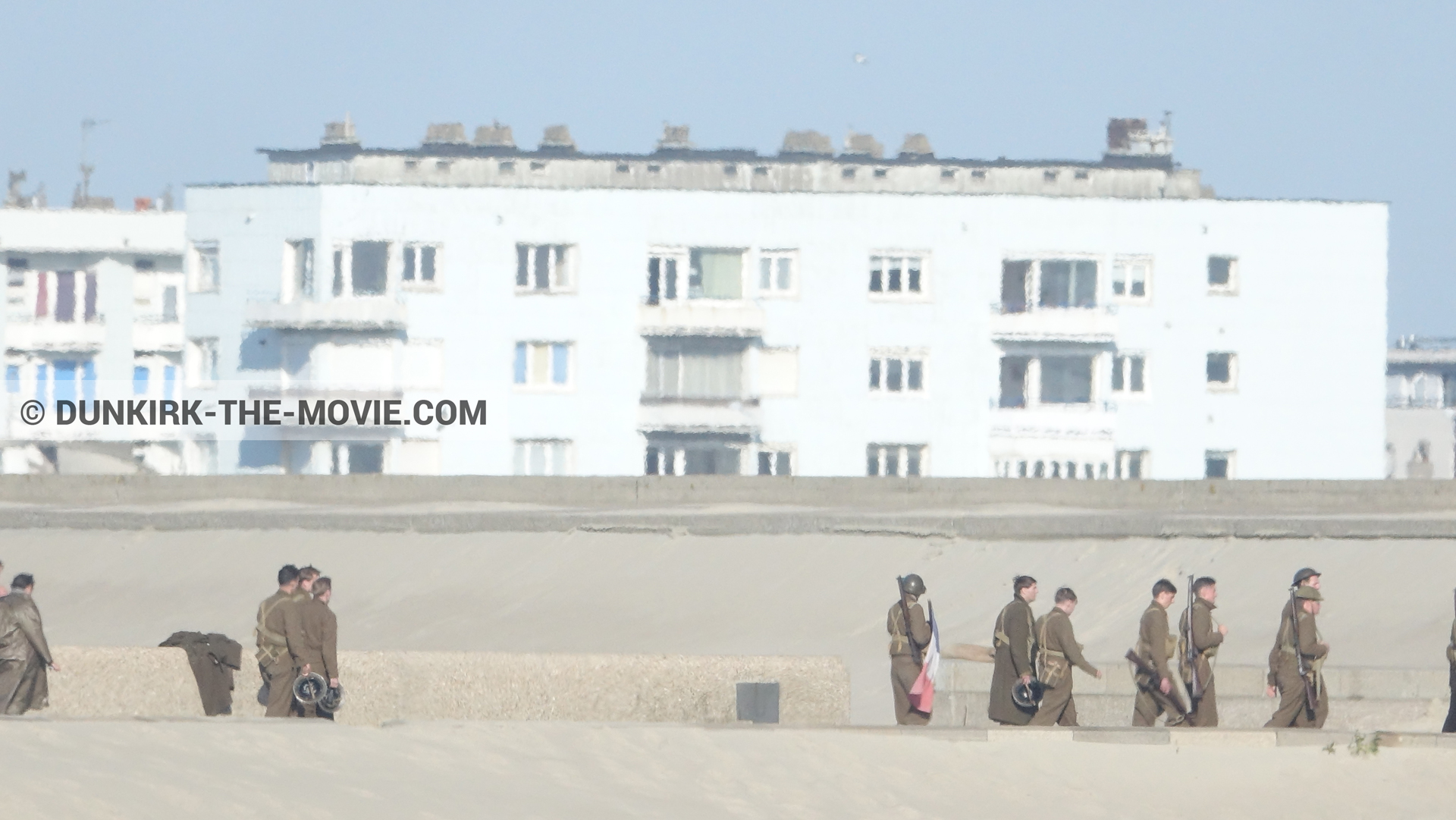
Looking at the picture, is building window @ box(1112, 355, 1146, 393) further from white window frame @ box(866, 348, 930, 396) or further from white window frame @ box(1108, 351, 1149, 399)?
white window frame @ box(866, 348, 930, 396)

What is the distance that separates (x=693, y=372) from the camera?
195ft

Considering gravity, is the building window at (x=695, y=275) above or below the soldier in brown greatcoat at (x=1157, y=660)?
above

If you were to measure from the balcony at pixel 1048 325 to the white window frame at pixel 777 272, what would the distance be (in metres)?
5.04

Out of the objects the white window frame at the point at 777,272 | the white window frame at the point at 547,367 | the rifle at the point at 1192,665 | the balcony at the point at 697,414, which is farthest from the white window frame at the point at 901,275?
the rifle at the point at 1192,665

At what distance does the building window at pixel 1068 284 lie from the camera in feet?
198

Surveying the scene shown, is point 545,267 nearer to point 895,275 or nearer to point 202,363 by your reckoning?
point 895,275

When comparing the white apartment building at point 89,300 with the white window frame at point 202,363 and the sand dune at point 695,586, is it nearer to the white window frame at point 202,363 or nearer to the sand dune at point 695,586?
the white window frame at point 202,363

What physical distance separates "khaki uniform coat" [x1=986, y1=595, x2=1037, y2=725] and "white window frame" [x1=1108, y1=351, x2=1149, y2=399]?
45607 millimetres

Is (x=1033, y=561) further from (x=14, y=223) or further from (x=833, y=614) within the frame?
(x=14, y=223)

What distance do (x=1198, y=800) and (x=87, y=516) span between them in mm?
25381

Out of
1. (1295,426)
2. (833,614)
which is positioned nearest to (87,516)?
(833,614)

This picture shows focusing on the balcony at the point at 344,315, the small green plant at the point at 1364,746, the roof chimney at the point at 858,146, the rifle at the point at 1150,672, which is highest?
the roof chimney at the point at 858,146

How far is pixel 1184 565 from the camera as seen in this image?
2911 cm

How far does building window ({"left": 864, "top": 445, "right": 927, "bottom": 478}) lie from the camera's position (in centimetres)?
5938
